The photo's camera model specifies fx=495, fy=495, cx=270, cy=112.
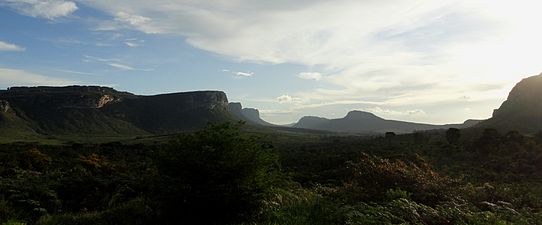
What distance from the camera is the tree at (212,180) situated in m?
10.3

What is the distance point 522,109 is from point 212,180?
12861 centimetres

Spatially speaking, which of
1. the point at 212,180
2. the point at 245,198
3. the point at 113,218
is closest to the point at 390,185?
the point at 245,198

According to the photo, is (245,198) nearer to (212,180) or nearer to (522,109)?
(212,180)

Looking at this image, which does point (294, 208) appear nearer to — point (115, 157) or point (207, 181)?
point (207, 181)

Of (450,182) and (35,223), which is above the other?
(450,182)

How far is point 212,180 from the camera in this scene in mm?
10250

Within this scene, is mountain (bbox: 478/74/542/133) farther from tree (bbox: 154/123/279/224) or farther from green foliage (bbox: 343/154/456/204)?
tree (bbox: 154/123/279/224)

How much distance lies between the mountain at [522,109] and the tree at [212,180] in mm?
98849

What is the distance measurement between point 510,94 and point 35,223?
154715mm

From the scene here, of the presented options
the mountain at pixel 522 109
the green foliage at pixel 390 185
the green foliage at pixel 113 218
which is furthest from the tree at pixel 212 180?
the mountain at pixel 522 109

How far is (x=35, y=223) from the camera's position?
10430mm

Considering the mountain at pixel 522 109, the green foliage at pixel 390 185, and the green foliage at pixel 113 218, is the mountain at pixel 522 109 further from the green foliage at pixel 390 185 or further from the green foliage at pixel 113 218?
the green foliage at pixel 113 218

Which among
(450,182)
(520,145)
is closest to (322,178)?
(450,182)

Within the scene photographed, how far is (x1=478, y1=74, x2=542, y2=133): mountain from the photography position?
346 feet
